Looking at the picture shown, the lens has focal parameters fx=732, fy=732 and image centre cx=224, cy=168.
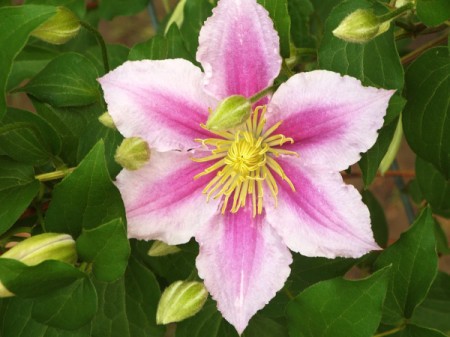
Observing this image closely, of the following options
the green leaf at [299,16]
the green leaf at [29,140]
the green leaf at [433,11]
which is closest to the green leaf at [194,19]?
the green leaf at [299,16]

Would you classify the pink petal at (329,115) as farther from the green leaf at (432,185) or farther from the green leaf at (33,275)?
the green leaf at (432,185)

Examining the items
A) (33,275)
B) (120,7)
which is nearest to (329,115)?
(33,275)

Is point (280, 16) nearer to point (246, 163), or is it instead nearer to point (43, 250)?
point (246, 163)

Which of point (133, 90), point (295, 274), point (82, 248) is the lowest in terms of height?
point (295, 274)

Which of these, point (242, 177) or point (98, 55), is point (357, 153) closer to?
point (242, 177)

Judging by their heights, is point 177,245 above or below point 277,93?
below

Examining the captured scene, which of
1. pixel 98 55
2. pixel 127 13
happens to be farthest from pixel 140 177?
pixel 127 13
